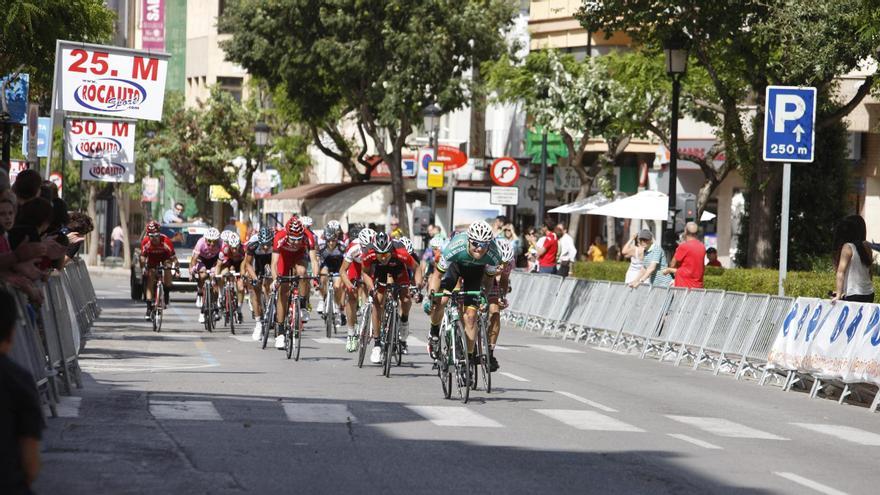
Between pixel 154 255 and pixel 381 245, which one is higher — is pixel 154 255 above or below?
below

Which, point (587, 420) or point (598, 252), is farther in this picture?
point (598, 252)

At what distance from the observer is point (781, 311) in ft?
71.4

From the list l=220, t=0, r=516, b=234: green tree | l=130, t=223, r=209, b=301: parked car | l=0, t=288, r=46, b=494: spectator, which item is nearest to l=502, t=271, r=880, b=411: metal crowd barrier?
l=130, t=223, r=209, b=301: parked car

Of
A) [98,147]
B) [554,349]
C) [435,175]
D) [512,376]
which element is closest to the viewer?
[512,376]

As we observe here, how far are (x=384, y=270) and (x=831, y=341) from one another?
4881 mm

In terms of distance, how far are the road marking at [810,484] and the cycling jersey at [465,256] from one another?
5.78 meters

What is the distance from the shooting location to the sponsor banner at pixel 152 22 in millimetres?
93688

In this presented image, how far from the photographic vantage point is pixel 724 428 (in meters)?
15.4

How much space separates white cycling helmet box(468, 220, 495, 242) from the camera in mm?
17109

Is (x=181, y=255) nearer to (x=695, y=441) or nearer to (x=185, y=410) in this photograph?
(x=185, y=410)

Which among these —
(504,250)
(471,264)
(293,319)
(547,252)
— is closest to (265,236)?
(293,319)

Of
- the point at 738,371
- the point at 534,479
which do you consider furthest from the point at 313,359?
the point at 534,479

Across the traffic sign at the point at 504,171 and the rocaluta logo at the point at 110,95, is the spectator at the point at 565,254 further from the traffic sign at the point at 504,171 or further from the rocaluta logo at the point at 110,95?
the rocaluta logo at the point at 110,95

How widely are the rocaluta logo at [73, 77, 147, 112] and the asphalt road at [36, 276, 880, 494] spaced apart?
19.4 ft
